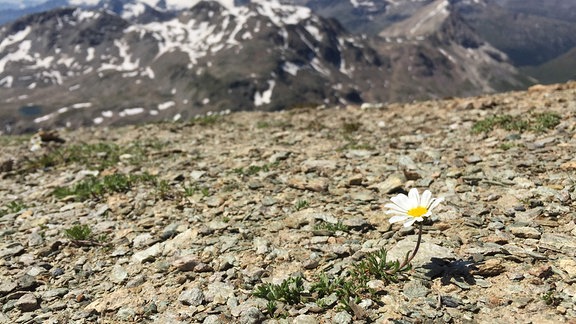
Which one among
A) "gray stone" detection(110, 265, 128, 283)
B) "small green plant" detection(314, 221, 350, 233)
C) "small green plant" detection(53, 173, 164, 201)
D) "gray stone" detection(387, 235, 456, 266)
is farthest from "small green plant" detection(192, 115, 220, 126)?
"gray stone" detection(387, 235, 456, 266)

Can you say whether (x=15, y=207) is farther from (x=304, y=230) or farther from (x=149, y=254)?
(x=304, y=230)

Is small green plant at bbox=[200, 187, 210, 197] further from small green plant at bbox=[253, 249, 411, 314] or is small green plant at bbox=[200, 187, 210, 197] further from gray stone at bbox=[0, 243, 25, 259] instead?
small green plant at bbox=[253, 249, 411, 314]

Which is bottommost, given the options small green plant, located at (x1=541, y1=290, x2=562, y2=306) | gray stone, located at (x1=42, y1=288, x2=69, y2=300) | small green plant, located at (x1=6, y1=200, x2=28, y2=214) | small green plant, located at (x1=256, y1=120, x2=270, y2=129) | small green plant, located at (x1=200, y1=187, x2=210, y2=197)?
small green plant, located at (x1=256, y1=120, x2=270, y2=129)

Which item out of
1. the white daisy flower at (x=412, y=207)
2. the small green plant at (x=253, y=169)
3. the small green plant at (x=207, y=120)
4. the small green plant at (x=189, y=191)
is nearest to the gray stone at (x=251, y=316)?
the white daisy flower at (x=412, y=207)

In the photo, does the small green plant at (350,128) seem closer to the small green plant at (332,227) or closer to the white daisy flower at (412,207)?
the small green plant at (332,227)

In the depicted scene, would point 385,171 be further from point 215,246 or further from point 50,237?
point 50,237

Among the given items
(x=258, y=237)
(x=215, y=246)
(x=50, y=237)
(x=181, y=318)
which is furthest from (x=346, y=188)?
(x=50, y=237)
